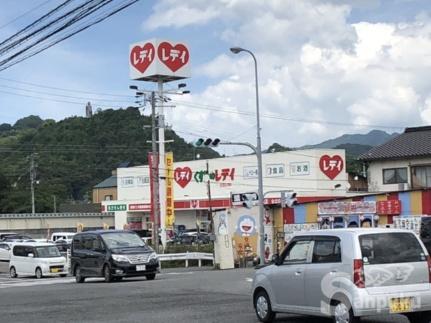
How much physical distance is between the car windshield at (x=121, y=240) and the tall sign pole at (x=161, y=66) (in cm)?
3371

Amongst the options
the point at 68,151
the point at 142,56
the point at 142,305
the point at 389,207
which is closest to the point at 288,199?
the point at 389,207

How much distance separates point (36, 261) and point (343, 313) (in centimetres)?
2620

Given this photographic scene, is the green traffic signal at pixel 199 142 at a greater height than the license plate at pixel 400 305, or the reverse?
the green traffic signal at pixel 199 142

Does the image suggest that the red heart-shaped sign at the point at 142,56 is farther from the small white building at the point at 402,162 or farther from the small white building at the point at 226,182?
the small white building at the point at 402,162

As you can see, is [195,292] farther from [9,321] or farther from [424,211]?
[424,211]

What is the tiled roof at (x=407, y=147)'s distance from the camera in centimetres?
4747

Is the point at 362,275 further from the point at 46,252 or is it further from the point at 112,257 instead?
the point at 46,252

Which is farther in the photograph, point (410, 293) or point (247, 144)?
point (247, 144)

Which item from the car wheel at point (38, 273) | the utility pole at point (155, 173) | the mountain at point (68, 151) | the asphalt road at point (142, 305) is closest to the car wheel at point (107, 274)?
the asphalt road at point (142, 305)

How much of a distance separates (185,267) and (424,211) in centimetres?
1358

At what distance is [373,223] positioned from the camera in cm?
3212

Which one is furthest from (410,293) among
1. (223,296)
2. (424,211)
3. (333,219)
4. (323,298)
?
(333,219)

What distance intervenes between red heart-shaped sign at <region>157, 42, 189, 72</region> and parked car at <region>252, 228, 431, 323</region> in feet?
171

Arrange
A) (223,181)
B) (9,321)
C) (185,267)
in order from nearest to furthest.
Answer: (9,321) < (185,267) < (223,181)
